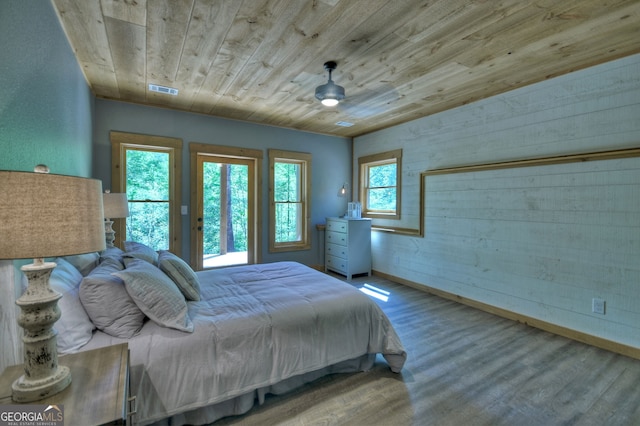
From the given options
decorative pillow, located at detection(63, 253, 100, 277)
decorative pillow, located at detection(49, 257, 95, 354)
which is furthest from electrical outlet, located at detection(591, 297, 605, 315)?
decorative pillow, located at detection(63, 253, 100, 277)

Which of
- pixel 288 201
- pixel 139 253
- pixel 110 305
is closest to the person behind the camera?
pixel 110 305

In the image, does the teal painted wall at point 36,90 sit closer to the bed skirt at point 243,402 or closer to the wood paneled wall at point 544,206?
the bed skirt at point 243,402

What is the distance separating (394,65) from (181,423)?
3177mm

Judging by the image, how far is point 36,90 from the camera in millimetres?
1569

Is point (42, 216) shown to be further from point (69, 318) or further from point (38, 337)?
point (69, 318)

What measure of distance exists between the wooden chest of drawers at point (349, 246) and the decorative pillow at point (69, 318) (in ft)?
12.2

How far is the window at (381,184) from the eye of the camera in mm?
4836

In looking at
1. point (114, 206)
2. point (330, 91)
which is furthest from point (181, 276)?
point (330, 91)

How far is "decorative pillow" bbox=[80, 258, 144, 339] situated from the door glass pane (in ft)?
9.49

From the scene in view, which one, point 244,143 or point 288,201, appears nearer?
point 244,143

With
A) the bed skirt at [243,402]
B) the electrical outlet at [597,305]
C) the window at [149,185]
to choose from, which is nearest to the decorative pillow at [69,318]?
the bed skirt at [243,402]

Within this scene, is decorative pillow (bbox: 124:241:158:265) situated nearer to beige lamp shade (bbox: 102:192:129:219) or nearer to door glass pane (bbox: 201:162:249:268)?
beige lamp shade (bbox: 102:192:129:219)

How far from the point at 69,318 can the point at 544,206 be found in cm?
397

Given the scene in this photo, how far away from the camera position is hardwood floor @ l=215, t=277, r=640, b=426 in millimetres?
1792
